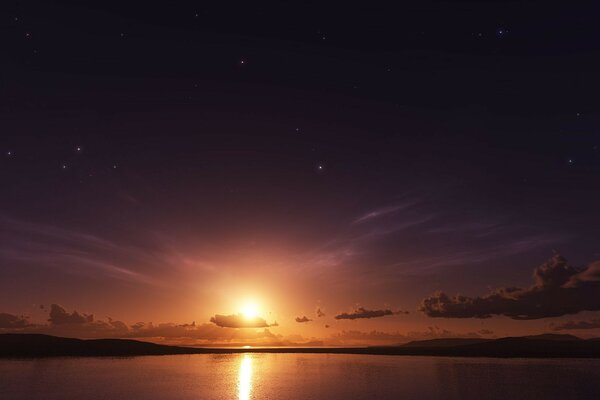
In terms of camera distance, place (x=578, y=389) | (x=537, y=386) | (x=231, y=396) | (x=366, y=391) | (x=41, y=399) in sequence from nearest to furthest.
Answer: (x=41, y=399), (x=231, y=396), (x=366, y=391), (x=578, y=389), (x=537, y=386)

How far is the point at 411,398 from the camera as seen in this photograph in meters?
76.9

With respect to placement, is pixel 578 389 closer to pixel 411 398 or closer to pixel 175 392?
pixel 411 398

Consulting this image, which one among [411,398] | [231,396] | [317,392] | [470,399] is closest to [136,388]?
[231,396]

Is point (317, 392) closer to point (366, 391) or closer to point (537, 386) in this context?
point (366, 391)

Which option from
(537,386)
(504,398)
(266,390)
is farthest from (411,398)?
(537,386)

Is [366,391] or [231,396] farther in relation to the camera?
[366,391]

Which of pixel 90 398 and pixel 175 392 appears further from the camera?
pixel 175 392

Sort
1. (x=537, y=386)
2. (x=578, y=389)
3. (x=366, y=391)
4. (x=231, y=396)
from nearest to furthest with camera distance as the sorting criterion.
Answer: (x=231, y=396) → (x=366, y=391) → (x=578, y=389) → (x=537, y=386)

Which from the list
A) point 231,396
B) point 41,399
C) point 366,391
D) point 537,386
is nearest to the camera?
point 41,399

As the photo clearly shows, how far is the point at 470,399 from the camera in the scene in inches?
3029

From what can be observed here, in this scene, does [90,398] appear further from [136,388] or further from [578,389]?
[578,389]

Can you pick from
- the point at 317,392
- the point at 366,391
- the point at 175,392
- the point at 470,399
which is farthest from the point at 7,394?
the point at 470,399

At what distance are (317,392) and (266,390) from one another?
37.3 feet

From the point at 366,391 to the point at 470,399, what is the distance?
19.2m
